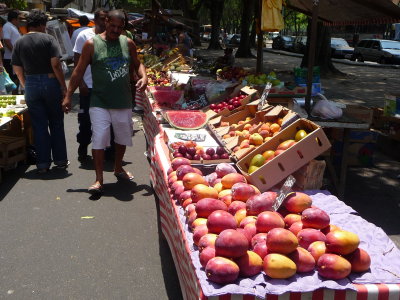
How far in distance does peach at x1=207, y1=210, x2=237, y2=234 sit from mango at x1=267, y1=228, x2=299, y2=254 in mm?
292

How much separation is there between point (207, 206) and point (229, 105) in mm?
3544

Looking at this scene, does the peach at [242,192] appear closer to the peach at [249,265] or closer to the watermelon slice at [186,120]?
the peach at [249,265]

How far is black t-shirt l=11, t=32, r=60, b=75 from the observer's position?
5.71 metres

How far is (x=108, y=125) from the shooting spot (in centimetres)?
516

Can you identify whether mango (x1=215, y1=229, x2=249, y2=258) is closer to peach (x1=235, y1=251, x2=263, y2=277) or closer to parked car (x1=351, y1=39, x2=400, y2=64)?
peach (x1=235, y1=251, x2=263, y2=277)

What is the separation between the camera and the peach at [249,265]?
223 centimetres

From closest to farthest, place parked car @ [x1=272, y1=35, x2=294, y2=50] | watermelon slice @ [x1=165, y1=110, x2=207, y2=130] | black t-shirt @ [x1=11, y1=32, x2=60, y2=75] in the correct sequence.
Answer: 1. watermelon slice @ [x1=165, y1=110, x2=207, y2=130]
2. black t-shirt @ [x1=11, y1=32, x2=60, y2=75]
3. parked car @ [x1=272, y1=35, x2=294, y2=50]

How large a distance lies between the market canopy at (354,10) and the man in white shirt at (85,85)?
2999mm

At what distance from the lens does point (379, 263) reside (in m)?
2.47

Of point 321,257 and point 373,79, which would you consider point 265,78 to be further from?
point 373,79

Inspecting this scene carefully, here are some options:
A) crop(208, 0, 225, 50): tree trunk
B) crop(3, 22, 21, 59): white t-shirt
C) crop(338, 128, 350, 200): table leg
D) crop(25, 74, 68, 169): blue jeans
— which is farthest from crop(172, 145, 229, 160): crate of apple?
crop(208, 0, 225, 50): tree trunk

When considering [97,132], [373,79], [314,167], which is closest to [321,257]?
[314,167]

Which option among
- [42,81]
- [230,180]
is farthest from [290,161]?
[42,81]

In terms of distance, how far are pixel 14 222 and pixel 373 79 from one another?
17618mm
